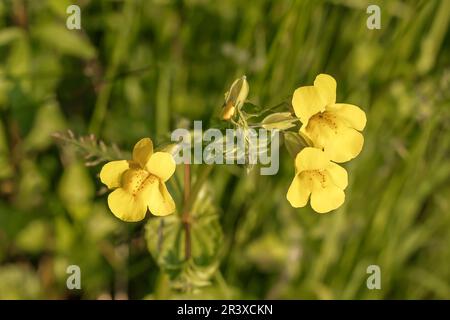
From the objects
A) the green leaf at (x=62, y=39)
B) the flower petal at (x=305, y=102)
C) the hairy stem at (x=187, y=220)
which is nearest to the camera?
the flower petal at (x=305, y=102)

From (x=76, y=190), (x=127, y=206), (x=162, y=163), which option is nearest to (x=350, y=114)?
(x=162, y=163)

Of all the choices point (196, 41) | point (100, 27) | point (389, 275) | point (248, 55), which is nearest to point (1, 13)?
point (100, 27)

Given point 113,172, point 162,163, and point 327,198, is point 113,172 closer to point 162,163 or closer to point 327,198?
point 162,163

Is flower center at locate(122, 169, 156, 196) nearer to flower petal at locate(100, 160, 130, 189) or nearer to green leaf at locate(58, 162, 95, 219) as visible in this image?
flower petal at locate(100, 160, 130, 189)

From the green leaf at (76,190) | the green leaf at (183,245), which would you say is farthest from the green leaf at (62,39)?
the green leaf at (183,245)

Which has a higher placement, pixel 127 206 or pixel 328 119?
pixel 328 119

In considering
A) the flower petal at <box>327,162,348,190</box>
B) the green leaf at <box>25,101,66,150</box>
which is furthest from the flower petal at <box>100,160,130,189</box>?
the green leaf at <box>25,101,66,150</box>

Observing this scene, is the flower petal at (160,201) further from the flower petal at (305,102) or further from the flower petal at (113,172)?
the flower petal at (305,102)
